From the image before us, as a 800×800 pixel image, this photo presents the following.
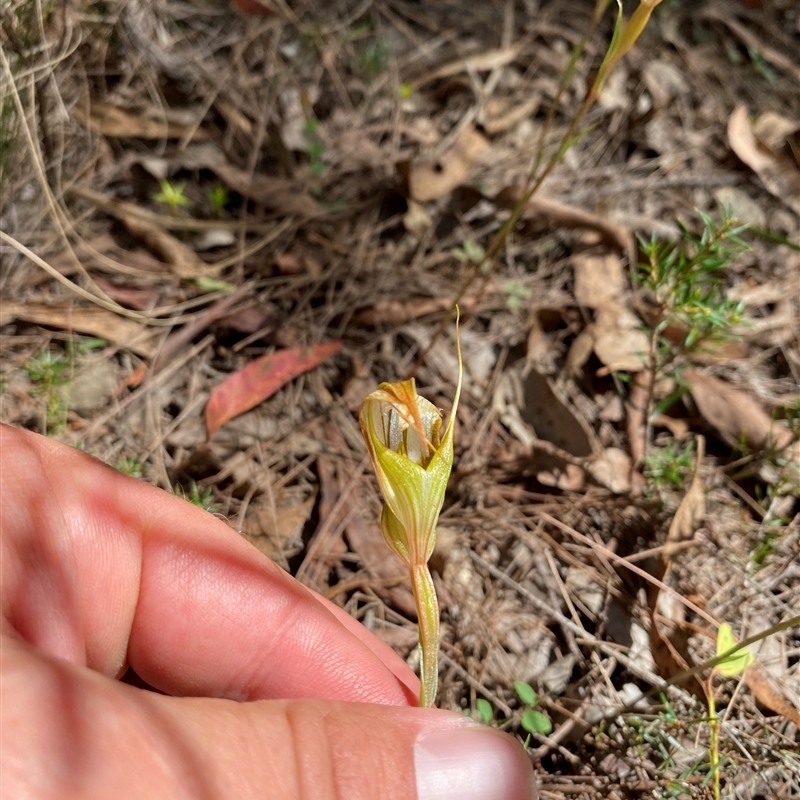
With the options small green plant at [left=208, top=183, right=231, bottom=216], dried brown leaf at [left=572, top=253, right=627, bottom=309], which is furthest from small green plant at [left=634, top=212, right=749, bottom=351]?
small green plant at [left=208, top=183, right=231, bottom=216]

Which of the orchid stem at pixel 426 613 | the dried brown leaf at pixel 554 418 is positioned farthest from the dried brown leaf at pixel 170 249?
the orchid stem at pixel 426 613

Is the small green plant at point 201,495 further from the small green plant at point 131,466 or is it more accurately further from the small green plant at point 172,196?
the small green plant at point 172,196

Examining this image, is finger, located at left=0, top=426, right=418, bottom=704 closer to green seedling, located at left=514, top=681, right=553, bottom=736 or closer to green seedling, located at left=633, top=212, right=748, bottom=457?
green seedling, located at left=514, top=681, right=553, bottom=736

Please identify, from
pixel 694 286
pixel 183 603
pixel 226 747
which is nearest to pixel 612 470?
pixel 694 286

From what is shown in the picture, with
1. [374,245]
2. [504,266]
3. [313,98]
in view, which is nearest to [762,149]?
[504,266]

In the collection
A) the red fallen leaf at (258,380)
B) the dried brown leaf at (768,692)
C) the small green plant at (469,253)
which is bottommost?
the dried brown leaf at (768,692)

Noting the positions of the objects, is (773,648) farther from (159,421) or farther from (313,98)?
(313,98)
